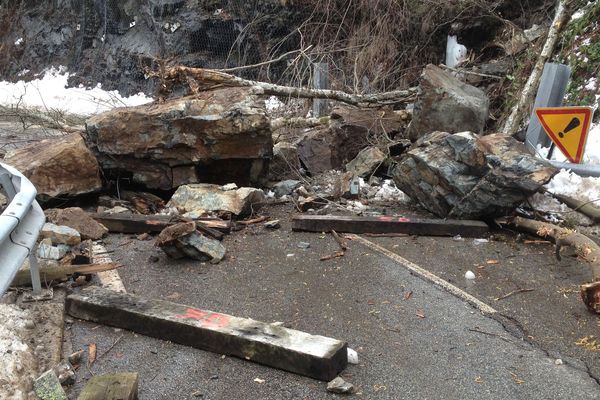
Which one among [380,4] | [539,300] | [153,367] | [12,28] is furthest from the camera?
[12,28]

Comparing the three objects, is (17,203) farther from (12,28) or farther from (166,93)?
(12,28)

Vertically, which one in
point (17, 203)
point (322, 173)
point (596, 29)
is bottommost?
point (322, 173)

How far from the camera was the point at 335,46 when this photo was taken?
11.1m

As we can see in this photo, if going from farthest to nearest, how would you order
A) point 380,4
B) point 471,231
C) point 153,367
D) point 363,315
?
point 380,4
point 471,231
point 363,315
point 153,367

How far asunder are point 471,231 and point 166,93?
14.3 ft

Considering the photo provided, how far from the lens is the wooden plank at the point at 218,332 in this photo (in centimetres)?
265

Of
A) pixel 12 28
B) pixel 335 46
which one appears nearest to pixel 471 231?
pixel 335 46

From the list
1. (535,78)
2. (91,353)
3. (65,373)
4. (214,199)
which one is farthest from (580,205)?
(65,373)

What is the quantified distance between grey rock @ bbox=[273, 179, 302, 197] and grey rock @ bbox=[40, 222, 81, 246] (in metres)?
2.62

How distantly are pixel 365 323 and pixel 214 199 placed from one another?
112 inches

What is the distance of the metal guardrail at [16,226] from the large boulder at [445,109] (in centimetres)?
546

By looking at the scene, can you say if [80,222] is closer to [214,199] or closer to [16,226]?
[214,199]

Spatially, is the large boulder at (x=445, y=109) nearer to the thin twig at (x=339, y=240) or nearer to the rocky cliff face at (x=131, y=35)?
the thin twig at (x=339, y=240)

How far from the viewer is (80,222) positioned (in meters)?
4.98
